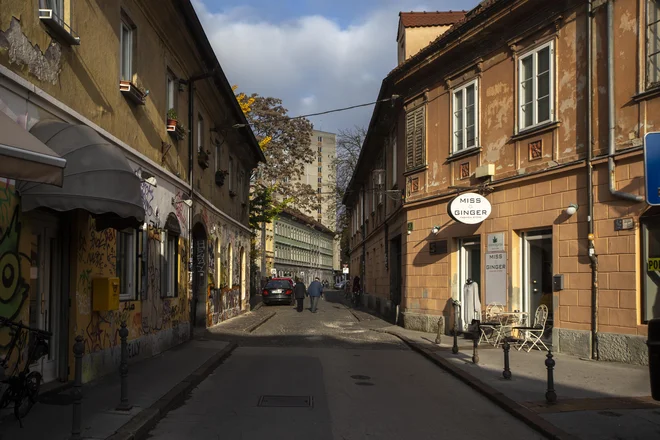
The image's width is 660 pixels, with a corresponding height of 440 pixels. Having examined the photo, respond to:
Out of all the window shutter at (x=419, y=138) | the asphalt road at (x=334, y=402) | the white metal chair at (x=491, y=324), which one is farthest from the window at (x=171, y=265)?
the window shutter at (x=419, y=138)

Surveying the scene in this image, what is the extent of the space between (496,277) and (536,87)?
4525 mm

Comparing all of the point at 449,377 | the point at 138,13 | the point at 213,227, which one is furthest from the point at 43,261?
the point at 213,227

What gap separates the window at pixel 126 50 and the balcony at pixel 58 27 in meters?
2.39

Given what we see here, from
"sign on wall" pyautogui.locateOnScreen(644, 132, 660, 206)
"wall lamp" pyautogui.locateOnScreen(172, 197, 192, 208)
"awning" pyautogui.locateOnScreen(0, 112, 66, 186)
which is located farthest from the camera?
"wall lamp" pyautogui.locateOnScreen(172, 197, 192, 208)

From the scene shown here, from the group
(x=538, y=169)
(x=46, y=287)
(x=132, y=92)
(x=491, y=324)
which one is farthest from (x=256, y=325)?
(x=46, y=287)

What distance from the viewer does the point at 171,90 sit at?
14.8 m

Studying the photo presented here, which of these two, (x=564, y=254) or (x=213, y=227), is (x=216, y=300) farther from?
(x=564, y=254)

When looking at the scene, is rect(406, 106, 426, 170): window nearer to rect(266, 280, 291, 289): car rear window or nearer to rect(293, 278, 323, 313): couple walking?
rect(293, 278, 323, 313): couple walking

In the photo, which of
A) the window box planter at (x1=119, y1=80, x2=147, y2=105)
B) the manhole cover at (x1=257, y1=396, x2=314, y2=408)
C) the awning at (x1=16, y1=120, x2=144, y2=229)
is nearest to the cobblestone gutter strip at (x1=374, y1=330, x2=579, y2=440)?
the manhole cover at (x1=257, y1=396, x2=314, y2=408)

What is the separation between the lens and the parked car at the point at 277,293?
→ 37000 millimetres

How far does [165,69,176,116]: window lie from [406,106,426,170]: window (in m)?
7.26

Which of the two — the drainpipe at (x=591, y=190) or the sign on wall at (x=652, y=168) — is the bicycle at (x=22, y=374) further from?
the drainpipe at (x=591, y=190)

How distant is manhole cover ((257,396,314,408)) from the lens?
8.57 metres

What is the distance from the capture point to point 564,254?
13047mm
